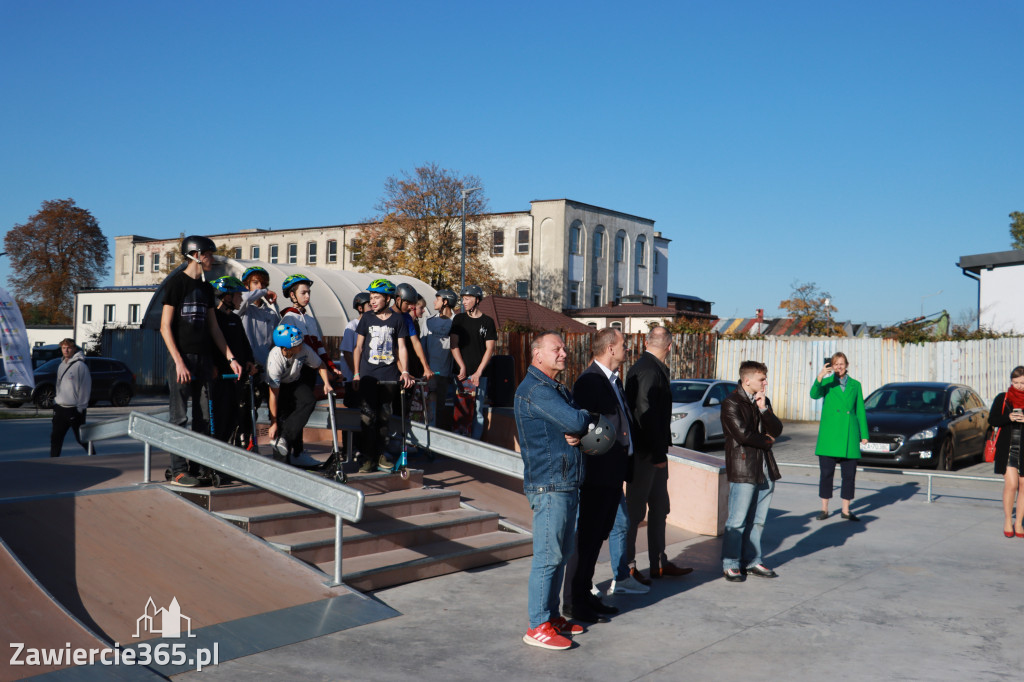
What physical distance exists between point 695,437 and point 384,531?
11.2 meters

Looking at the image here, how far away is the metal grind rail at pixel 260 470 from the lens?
18.2ft

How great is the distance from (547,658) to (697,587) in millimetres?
2165

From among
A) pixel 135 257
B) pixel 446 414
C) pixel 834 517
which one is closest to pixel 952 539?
pixel 834 517

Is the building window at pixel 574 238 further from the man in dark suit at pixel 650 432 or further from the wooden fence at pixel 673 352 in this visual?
the man in dark suit at pixel 650 432

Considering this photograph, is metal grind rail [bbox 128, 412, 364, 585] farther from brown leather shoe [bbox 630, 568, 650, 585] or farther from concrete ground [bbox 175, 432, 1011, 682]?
brown leather shoe [bbox 630, 568, 650, 585]

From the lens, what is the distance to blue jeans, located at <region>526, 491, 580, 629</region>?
196 inches

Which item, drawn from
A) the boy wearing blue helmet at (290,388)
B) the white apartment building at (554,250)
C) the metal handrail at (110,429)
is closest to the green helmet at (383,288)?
the boy wearing blue helmet at (290,388)

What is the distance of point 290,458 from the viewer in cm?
766

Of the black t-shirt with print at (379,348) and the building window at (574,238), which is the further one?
the building window at (574,238)

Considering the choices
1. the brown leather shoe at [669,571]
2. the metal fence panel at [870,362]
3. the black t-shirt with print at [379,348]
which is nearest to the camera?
the brown leather shoe at [669,571]

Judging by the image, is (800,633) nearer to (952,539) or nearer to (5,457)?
(952,539)

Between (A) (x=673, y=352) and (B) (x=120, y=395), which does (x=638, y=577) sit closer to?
(A) (x=673, y=352)

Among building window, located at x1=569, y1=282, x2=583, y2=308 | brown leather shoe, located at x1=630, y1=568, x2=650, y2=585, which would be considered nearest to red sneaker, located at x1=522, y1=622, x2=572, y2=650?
brown leather shoe, located at x1=630, y1=568, x2=650, y2=585

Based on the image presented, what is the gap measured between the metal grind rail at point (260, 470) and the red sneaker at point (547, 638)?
4.33 feet
